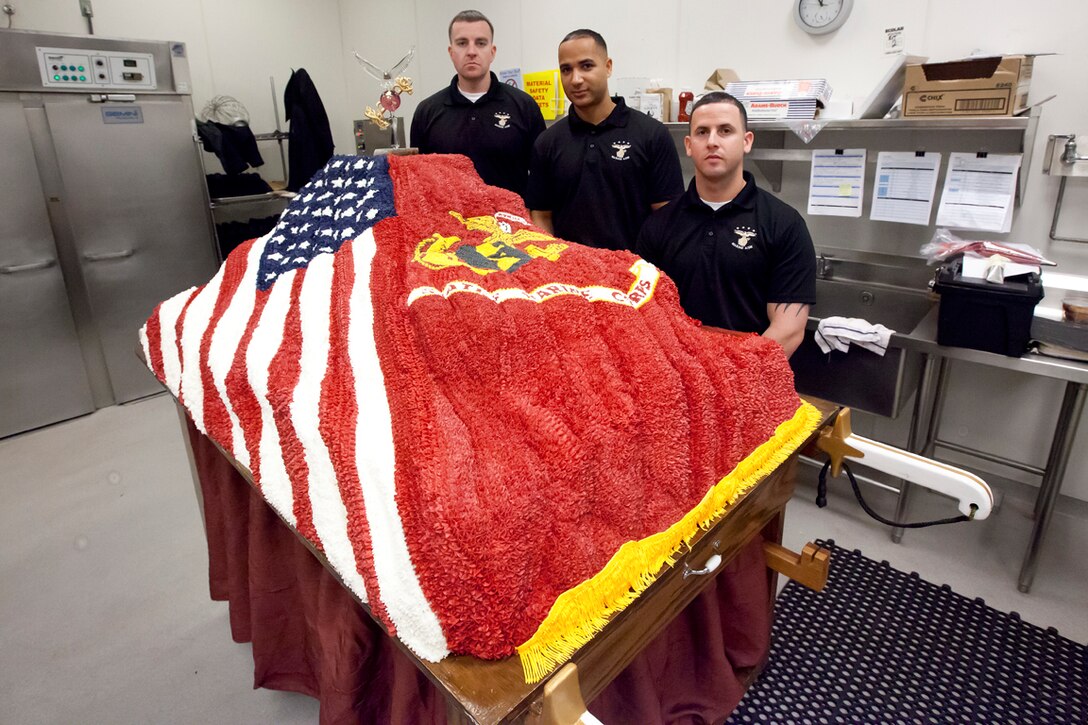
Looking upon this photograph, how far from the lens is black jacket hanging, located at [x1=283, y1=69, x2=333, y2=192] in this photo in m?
4.14

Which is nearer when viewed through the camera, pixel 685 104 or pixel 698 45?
pixel 685 104

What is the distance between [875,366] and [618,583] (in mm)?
1594

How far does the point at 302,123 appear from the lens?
13.7ft

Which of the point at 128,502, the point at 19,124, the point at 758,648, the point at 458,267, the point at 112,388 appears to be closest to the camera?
the point at 458,267

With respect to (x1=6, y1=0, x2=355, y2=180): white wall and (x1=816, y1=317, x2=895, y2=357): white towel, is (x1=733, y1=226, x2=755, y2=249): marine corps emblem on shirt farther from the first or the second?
(x1=6, y1=0, x2=355, y2=180): white wall

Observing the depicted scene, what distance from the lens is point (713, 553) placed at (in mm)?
982

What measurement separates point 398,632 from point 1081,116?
2.47 metres

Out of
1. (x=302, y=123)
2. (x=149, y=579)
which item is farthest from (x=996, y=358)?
(x=302, y=123)

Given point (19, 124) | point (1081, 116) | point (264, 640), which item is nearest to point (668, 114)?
point (1081, 116)

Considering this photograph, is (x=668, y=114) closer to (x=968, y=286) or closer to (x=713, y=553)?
(x=968, y=286)

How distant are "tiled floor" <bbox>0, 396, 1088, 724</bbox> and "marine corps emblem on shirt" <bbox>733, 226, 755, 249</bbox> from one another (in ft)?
3.54

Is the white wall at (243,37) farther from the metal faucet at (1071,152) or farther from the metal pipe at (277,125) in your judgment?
the metal faucet at (1071,152)

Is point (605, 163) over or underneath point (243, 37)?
underneath

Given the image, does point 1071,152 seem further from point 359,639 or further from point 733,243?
point 359,639
